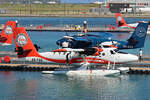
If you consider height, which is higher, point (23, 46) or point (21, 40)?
point (21, 40)

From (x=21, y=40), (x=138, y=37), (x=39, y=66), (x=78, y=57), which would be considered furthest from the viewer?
(x=138, y=37)

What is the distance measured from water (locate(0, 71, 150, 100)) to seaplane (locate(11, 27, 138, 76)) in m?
0.99

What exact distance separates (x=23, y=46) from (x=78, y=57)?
24.2 ft

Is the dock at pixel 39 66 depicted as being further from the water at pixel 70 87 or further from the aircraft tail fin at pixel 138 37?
the aircraft tail fin at pixel 138 37

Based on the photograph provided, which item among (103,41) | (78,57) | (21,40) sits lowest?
(78,57)

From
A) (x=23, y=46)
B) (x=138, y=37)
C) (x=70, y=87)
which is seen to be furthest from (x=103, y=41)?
(x=70, y=87)

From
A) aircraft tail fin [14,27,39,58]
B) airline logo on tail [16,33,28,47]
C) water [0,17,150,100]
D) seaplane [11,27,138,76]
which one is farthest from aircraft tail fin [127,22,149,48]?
airline logo on tail [16,33,28,47]

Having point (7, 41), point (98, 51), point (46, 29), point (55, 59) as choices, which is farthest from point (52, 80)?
point (46, 29)

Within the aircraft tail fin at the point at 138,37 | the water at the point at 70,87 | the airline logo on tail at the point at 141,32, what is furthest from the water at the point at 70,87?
the airline logo on tail at the point at 141,32

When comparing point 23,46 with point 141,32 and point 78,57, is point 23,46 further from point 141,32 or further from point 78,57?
point 141,32

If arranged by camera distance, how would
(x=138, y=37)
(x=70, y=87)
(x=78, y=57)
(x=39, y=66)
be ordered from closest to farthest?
(x=70, y=87) < (x=78, y=57) < (x=39, y=66) < (x=138, y=37)

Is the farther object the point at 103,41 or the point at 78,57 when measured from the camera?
the point at 103,41

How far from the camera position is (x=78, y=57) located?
6266 centimetres

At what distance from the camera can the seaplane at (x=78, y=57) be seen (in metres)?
61.8
